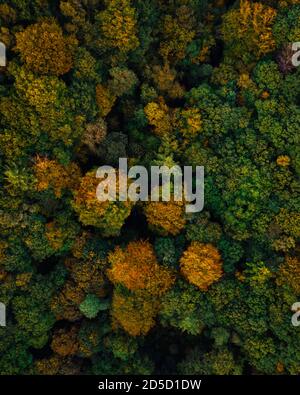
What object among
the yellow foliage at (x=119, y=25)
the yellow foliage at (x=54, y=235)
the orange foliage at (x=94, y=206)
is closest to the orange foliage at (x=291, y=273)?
the orange foliage at (x=94, y=206)

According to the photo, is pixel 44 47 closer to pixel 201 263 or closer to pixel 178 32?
pixel 178 32

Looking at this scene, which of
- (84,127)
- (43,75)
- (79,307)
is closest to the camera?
(43,75)

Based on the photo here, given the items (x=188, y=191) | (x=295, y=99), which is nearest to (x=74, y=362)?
(x=188, y=191)

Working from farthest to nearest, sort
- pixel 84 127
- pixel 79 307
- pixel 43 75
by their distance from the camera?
1. pixel 79 307
2. pixel 84 127
3. pixel 43 75

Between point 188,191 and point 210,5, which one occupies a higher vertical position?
point 210,5

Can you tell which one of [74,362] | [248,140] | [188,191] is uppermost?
[248,140]

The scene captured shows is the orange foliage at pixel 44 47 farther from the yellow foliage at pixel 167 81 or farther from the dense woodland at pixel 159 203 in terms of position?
the yellow foliage at pixel 167 81

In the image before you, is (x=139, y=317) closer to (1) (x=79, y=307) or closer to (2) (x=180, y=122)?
(1) (x=79, y=307)

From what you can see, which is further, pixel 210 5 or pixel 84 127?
pixel 210 5
